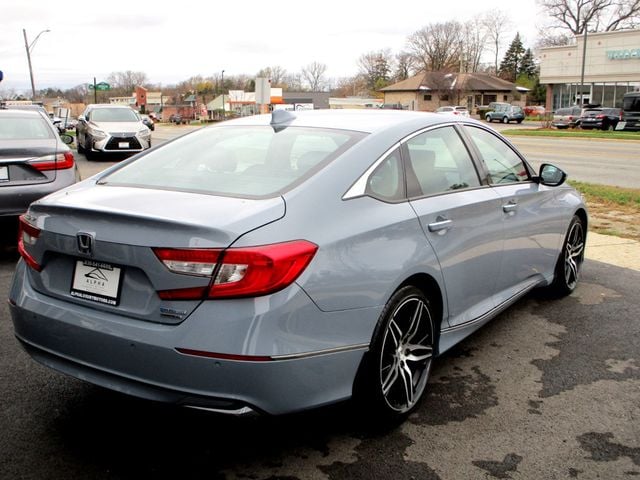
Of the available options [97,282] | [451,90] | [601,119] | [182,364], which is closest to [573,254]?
[182,364]

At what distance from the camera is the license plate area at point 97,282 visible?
9.03 ft

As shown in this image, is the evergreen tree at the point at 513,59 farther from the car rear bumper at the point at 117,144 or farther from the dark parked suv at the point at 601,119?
the car rear bumper at the point at 117,144

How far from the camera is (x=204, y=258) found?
8.33 ft

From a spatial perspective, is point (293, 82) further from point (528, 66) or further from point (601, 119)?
point (601, 119)

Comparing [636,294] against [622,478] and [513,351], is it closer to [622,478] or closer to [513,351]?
[513,351]

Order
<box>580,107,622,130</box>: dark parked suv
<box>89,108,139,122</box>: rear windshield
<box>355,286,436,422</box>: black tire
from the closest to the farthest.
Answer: <box>355,286,436,422</box>: black tire → <box>89,108,139,122</box>: rear windshield → <box>580,107,622,130</box>: dark parked suv

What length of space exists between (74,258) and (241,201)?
2.65 feet

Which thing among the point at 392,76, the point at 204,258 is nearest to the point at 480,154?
the point at 204,258

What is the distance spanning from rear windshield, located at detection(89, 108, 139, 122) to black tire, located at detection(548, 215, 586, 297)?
16.8 m

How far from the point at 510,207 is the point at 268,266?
2.34 m

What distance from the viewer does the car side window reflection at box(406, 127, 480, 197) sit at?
11.8 ft

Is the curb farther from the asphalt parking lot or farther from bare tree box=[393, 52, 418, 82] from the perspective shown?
bare tree box=[393, 52, 418, 82]

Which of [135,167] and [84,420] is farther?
[135,167]

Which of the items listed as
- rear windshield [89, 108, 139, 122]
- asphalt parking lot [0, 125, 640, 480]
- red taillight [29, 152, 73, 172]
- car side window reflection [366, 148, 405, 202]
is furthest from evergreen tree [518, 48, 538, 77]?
car side window reflection [366, 148, 405, 202]
